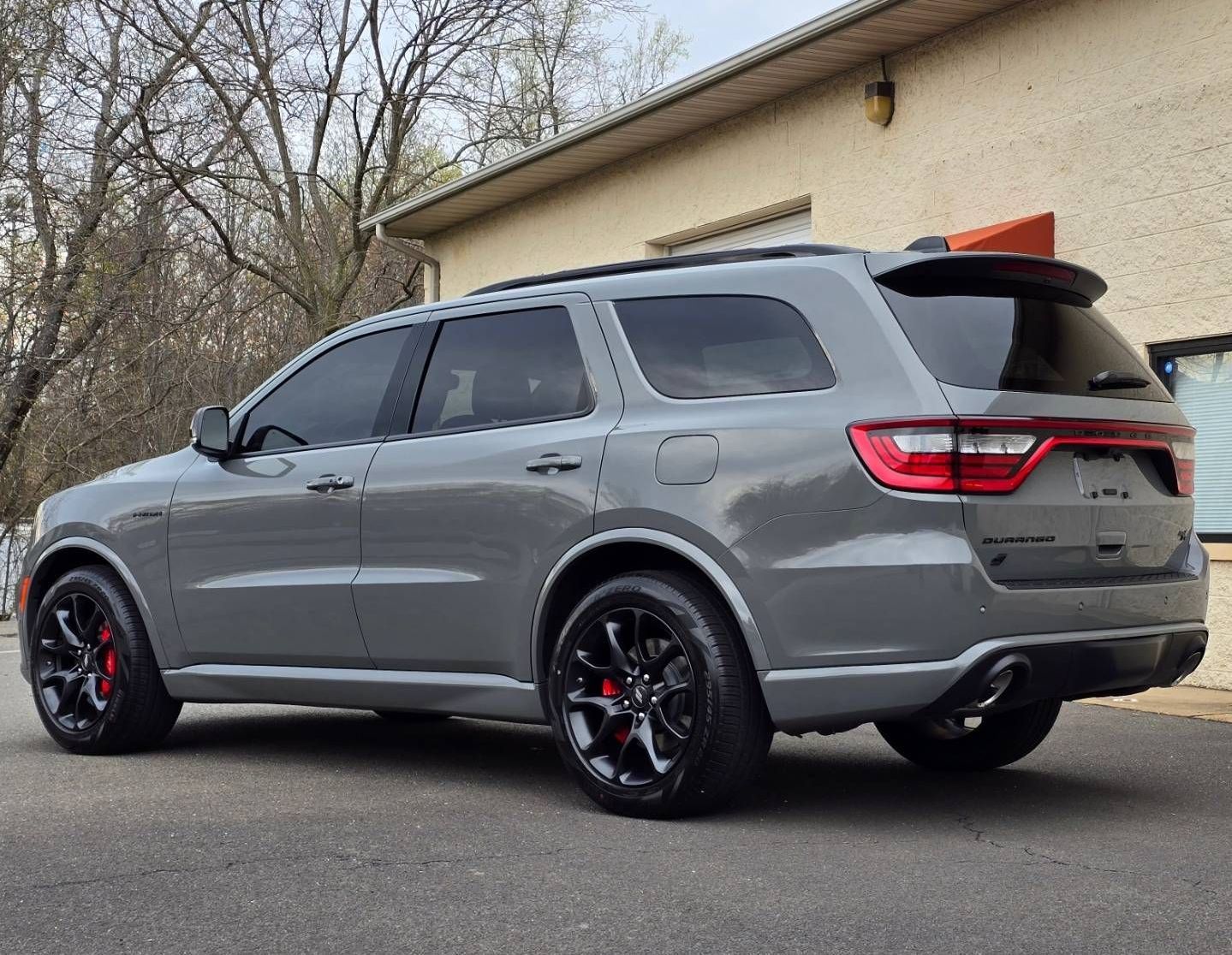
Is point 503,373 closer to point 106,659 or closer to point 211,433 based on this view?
point 211,433

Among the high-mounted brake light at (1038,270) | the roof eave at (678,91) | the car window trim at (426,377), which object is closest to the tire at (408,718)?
the car window trim at (426,377)

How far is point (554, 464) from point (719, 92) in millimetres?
7778

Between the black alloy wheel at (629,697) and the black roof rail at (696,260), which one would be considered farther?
the black roof rail at (696,260)

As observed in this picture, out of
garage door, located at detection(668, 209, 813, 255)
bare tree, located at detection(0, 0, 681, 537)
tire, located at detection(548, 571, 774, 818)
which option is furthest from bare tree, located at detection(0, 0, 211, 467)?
tire, located at detection(548, 571, 774, 818)

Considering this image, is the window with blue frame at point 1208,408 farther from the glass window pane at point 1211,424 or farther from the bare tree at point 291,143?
the bare tree at point 291,143

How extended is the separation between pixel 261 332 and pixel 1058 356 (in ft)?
84.0

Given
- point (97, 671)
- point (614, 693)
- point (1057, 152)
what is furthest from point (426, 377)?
point (1057, 152)

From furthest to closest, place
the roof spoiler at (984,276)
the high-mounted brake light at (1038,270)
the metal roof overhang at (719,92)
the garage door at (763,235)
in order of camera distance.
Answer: the garage door at (763,235) < the metal roof overhang at (719,92) < the high-mounted brake light at (1038,270) < the roof spoiler at (984,276)

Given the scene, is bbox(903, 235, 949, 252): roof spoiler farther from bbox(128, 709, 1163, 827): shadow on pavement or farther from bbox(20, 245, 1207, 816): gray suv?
bbox(128, 709, 1163, 827): shadow on pavement

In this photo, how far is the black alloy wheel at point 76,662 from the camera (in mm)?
6535

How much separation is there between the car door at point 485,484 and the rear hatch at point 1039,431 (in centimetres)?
111

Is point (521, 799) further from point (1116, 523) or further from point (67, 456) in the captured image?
point (67, 456)

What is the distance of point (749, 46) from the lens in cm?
1132

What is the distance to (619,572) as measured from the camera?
5.10 metres
